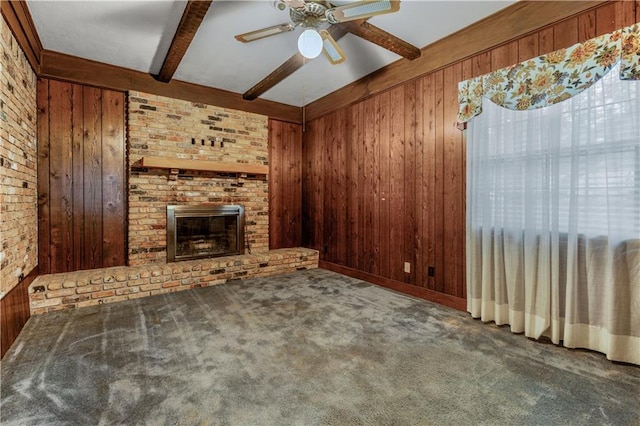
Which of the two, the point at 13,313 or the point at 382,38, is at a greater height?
the point at 382,38

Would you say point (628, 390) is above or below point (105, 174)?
below

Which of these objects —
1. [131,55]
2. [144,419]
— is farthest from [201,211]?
[144,419]

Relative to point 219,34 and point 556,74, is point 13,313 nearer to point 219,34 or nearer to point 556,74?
point 219,34

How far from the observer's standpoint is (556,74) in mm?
2229

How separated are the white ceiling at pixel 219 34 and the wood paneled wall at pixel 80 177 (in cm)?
54

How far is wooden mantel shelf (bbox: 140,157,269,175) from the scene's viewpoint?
363 cm

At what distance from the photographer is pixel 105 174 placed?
11.9 feet

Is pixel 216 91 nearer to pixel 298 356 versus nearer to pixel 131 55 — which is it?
pixel 131 55

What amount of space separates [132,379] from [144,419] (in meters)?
0.41

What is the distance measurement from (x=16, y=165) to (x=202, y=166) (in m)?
1.82

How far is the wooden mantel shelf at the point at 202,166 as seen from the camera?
143 inches

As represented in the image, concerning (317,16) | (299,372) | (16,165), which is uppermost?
(317,16)

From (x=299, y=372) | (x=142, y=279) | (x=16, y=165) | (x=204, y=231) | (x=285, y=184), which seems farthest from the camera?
(x=285, y=184)

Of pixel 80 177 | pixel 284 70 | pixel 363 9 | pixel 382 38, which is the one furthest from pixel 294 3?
pixel 80 177
